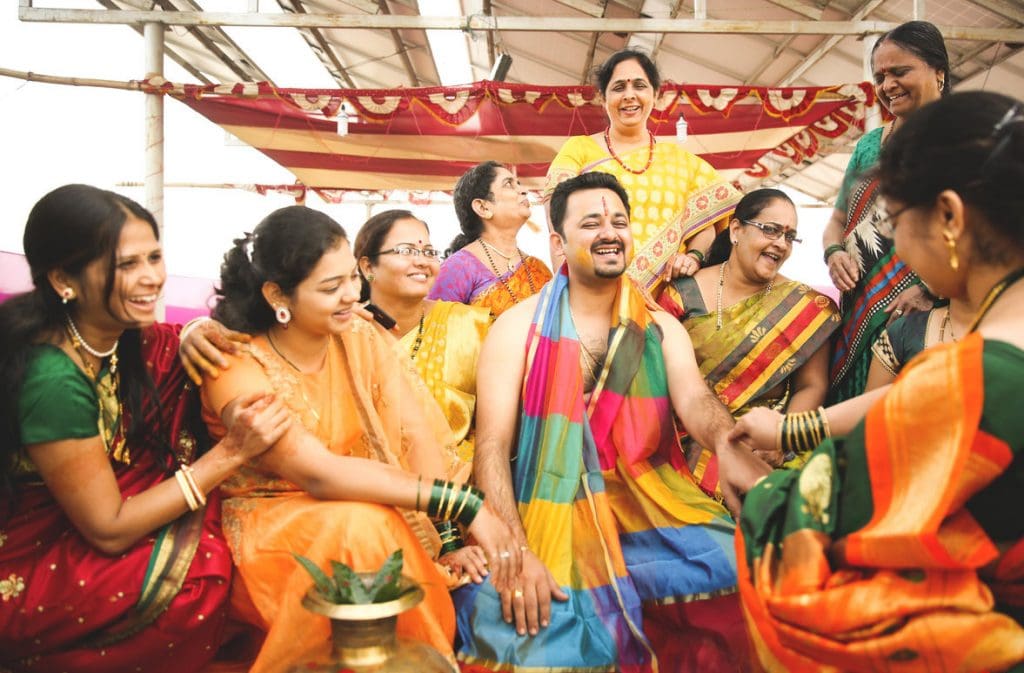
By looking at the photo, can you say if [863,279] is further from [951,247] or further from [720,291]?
[951,247]

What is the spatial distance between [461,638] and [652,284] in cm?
203

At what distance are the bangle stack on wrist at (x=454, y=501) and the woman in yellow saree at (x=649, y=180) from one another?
1941 mm

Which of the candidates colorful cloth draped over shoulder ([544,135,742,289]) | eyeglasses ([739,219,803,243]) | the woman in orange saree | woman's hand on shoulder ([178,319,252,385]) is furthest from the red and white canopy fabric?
the woman in orange saree

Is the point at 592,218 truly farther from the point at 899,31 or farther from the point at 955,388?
the point at 955,388

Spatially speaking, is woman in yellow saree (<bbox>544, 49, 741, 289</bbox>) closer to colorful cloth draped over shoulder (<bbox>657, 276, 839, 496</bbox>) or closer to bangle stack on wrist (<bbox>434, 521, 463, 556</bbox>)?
colorful cloth draped over shoulder (<bbox>657, 276, 839, 496</bbox>)

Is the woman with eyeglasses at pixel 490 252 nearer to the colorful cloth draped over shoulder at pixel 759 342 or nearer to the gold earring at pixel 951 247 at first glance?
the colorful cloth draped over shoulder at pixel 759 342

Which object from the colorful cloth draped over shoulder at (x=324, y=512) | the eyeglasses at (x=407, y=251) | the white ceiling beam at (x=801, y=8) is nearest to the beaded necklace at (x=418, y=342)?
the eyeglasses at (x=407, y=251)

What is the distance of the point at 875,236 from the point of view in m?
3.48

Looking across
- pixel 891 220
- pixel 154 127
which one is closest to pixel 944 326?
pixel 891 220

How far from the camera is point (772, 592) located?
167 cm

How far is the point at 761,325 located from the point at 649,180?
927mm

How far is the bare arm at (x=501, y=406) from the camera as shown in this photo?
2.79 m

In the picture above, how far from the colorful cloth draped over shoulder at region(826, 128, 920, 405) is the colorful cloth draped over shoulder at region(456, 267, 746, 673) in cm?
95

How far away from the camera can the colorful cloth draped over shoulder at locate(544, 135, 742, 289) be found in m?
4.02
